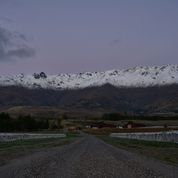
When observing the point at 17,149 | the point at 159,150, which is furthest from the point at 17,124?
the point at 159,150

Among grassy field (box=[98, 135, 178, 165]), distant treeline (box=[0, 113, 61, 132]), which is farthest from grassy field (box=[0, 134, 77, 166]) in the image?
distant treeline (box=[0, 113, 61, 132])

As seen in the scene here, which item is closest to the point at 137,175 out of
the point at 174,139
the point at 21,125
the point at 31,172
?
the point at 31,172

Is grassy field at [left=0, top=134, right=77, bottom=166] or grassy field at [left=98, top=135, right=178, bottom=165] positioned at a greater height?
grassy field at [left=0, top=134, right=77, bottom=166]

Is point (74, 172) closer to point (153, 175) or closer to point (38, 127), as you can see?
point (153, 175)

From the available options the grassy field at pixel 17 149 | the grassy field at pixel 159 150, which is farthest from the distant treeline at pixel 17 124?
the grassy field at pixel 159 150

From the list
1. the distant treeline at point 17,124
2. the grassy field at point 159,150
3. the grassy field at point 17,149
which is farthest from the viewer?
the distant treeline at point 17,124

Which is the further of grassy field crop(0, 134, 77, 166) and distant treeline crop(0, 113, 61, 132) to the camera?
distant treeline crop(0, 113, 61, 132)

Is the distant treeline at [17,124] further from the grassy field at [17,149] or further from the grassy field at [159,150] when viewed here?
the grassy field at [159,150]

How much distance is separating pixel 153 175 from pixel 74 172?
3542 millimetres

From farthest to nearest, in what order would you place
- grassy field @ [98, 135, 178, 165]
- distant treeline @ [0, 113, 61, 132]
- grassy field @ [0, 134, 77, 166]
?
distant treeline @ [0, 113, 61, 132] < grassy field @ [0, 134, 77, 166] < grassy field @ [98, 135, 178, 165]

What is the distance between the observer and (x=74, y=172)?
2147cm

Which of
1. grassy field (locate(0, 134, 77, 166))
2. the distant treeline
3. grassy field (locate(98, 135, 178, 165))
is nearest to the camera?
grassy field (locate(98, 135, 178, 165))

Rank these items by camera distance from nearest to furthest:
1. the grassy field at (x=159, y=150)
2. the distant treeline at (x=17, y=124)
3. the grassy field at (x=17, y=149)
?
1. the grassy field at (x=159, y=150)
2. the grassy field at (x=17, y=149)
3. the distant treeline at (x=17, y=124)

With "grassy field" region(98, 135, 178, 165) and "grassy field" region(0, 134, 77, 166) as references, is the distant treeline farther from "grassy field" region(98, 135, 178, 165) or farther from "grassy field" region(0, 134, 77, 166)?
"grassy field" region(98, 135, 178, 165)
